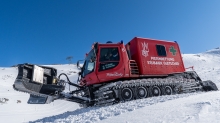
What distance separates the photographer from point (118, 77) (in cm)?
861

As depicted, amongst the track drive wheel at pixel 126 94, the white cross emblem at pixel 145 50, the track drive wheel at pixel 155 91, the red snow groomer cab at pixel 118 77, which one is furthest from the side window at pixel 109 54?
the track drive wheel at pixel 155 91

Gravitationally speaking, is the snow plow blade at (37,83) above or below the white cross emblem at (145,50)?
below

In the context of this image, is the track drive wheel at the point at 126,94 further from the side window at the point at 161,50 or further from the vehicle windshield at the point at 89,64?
the side window at the point at 161,50

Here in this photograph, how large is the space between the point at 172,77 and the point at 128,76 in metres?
2.96

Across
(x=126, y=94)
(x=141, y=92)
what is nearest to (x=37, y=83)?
(x=126, y=94)

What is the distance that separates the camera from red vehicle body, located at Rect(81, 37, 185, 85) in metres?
8.59

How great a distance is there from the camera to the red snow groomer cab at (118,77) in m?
7.79

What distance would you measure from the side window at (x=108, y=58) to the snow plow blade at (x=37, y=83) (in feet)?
6.59

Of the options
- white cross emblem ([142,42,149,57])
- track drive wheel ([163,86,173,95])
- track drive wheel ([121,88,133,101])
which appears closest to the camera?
track drive wheel ([121,88,133,101])

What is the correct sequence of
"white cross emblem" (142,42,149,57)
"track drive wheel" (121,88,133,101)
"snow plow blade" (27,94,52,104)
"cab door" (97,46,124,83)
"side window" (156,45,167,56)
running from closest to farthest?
1. "snow plow blade" (27,94,52,104)
2. "track drive wheel" (121,88,133,101)
3. "cab door" (97,46,124,83)
4. "white cross emblem" (142,42,149,57)
5. "side window" (156,45,167,56)

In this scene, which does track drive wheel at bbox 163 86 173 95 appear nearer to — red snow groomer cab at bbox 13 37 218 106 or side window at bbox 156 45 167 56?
red snow groomer cab at bbox 13 37 218 106

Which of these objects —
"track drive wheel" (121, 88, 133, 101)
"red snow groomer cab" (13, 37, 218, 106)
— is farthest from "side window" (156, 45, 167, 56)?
"track drive wheel" (121, 88, 133, 101)

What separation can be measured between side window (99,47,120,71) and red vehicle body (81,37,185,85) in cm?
4

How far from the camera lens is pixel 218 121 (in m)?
3.70
